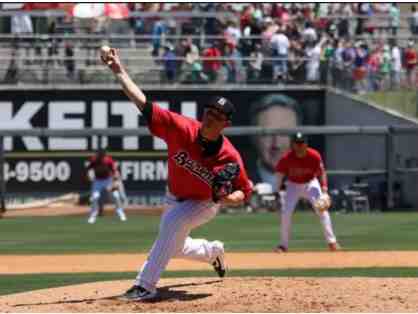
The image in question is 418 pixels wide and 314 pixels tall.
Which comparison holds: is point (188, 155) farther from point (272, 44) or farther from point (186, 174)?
point (272, 44)

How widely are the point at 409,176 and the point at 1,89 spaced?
1043 centimetres

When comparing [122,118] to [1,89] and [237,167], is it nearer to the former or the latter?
[1,89]

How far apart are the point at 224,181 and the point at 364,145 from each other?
19869mm

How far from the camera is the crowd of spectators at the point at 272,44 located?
2884cm

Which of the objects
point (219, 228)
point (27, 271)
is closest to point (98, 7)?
point (219, 228)

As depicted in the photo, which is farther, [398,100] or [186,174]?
[398,100]

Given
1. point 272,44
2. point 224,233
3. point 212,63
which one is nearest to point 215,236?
point 224,233

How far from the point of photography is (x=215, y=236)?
20594 millimetres

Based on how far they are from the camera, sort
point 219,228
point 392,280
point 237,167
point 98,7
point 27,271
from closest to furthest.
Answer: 1. point 237,167
2. point 392,280
3. point 27,271
4. point 219,228
5. point 98,7

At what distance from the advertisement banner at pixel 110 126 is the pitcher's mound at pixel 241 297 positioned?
59.5 feet

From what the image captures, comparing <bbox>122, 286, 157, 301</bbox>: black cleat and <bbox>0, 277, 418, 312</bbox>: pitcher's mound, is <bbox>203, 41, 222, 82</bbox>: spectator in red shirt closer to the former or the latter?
<bbox>0, 277, 418, 312</bbox>: pitcher's mound

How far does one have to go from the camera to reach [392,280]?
37.1 ft

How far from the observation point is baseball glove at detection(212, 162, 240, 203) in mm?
9781

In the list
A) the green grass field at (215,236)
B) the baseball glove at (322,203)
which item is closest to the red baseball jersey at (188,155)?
the green grass field at (215,236)
